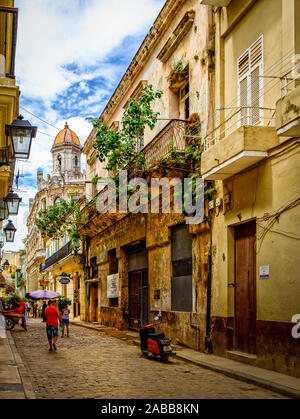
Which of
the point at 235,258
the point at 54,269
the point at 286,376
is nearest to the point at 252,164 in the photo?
the point at 235,258

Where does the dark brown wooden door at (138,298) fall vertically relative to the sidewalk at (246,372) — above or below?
above

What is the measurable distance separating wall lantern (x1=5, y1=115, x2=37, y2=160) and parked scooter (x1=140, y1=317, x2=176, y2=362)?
492cm

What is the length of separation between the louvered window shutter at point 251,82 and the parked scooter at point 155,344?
16.7 feet

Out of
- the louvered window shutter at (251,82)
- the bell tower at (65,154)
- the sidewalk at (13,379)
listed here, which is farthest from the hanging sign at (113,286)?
the bell tower at (65,154)

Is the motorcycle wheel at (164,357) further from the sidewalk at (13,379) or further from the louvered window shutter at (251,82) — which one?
the louvered window shutter at (251,82)

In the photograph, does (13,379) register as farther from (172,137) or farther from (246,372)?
(172,137)

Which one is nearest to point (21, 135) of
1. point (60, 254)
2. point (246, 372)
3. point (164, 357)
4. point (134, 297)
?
point (164, 357)

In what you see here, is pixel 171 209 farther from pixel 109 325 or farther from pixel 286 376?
pixel 109 325

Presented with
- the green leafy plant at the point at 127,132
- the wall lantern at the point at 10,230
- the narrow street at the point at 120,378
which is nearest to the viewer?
the narrow street at the point at 120,378

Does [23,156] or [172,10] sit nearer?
[23,156]

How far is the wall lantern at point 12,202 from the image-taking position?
1447 cm

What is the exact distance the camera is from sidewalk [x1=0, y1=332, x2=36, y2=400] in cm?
716

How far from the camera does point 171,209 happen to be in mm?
15336
